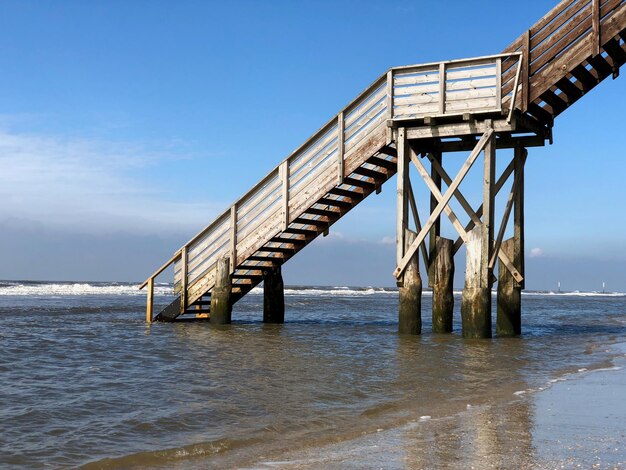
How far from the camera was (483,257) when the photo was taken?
526 inches

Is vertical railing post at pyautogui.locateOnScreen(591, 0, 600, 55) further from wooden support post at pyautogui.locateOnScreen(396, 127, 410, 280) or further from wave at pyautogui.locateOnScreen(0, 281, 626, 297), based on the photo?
wave at pyautogui.locateOnScreen(0, 281, 626, 297)

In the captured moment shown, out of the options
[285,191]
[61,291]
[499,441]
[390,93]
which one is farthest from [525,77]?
[61,291]

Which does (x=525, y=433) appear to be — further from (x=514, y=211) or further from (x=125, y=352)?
(x=514, y=211)

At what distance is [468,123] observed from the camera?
13711 millimetres

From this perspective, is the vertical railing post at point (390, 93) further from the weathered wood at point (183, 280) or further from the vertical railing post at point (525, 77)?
the weathered wood at point (183, 280)

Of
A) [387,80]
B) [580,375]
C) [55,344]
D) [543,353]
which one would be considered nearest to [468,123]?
[387,80]

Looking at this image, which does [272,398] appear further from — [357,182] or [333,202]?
[333,202]

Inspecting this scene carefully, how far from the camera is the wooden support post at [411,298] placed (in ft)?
46.1

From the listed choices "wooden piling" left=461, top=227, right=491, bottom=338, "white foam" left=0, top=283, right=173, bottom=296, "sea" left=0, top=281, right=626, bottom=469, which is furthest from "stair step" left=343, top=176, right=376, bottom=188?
"white foam" left=0, top=283, right=173, bottom=296

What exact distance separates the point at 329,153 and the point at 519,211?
13.4 feet

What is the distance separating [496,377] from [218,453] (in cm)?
482

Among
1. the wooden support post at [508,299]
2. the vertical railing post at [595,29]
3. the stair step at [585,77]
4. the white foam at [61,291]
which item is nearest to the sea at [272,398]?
the wooden support post at [508,299]

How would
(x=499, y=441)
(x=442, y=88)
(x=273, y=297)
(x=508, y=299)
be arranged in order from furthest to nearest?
(x=273, y=297) < (x=508, y=299) < (x=442, y=88) < (x=499, y=441)

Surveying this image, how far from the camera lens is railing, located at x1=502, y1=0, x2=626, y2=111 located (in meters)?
12.8
